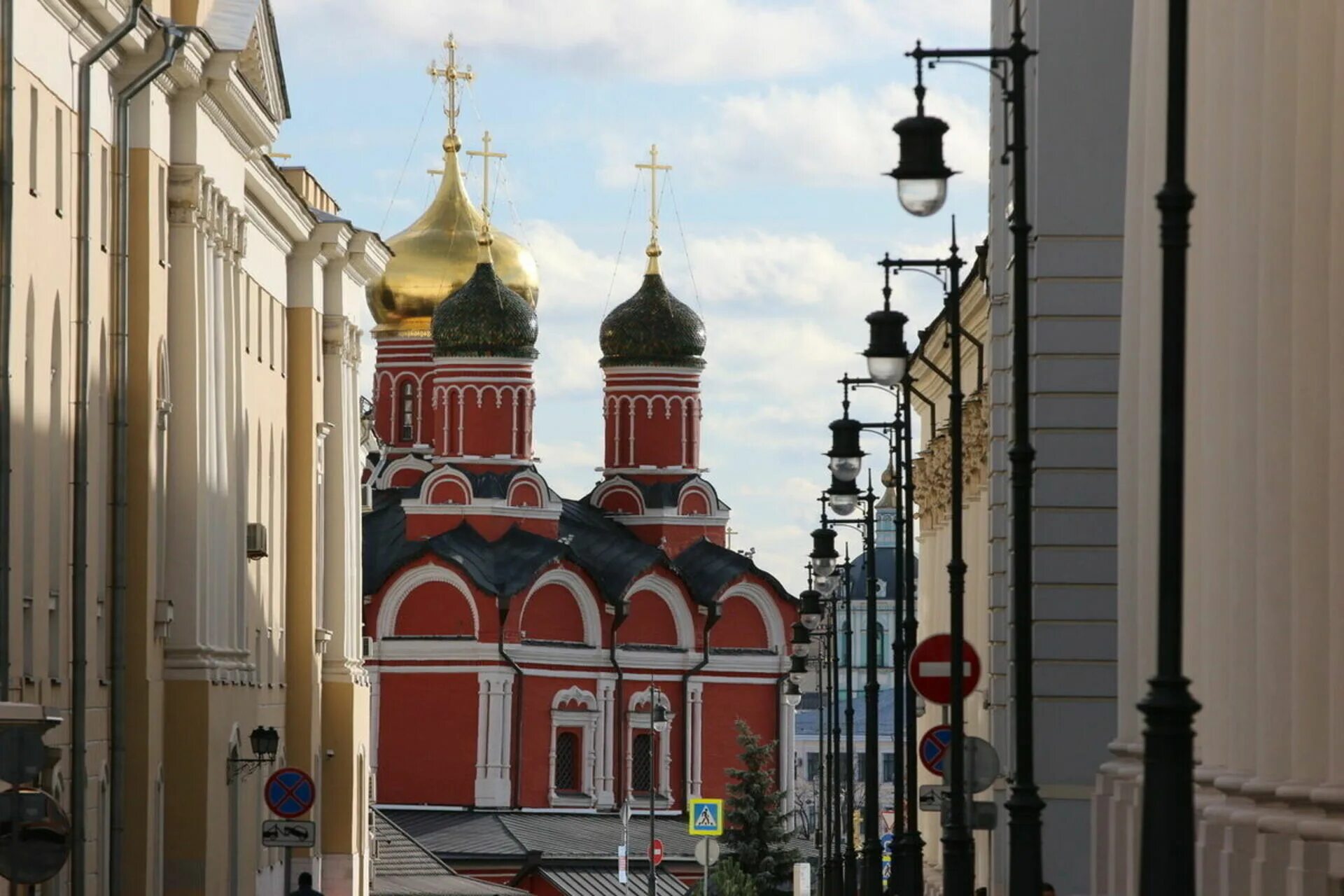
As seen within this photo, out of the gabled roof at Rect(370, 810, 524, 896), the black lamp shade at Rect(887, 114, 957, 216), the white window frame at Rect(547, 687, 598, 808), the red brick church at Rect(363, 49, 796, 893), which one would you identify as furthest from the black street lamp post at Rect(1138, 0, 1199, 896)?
the white window frame at Rect(547, 687, 598, 808)

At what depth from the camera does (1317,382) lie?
1434cm

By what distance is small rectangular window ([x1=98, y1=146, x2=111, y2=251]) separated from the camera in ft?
94.3

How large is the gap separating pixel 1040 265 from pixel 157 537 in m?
10.7

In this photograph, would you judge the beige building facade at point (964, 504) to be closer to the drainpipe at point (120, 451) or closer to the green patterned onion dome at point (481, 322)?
the drainpipe at point (120, 451)

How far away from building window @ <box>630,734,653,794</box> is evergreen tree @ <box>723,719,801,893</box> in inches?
179

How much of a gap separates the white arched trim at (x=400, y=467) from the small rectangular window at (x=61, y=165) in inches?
2260

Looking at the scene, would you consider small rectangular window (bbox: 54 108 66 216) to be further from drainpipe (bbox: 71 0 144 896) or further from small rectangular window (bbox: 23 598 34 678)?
small rectangular window (bbox: 23 598 34 678)

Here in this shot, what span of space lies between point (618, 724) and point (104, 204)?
2062 inches

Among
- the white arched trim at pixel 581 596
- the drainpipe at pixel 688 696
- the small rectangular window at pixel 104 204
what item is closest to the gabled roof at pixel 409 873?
the white arched trim at pixel 581 596

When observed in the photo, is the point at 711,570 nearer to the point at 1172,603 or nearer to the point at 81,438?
the point at 81,438

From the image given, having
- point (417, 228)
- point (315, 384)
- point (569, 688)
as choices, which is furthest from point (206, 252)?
point (417, 228)

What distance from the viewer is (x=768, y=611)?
8194cm

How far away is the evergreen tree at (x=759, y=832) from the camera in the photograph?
2948 inches

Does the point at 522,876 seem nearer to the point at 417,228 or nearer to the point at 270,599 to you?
the point at 417,228
